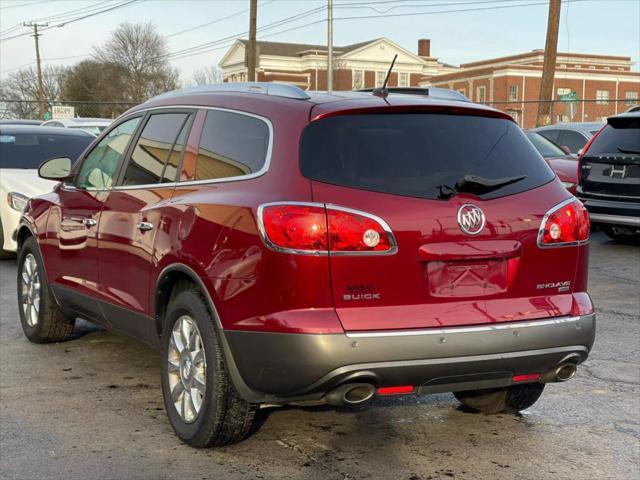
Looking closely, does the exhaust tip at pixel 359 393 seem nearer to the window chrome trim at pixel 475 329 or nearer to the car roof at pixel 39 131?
the window chrome trim at pixel 475 329

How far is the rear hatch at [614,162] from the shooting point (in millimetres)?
11320

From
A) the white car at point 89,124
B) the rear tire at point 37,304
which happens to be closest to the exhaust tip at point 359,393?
the rear tire at point 37,304

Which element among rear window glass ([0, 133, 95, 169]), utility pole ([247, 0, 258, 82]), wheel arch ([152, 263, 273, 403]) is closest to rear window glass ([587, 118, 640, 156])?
rear window glass ([0, 133, 95, 169])

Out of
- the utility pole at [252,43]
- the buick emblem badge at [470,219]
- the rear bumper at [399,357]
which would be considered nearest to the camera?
the rear bumper at [399,357]

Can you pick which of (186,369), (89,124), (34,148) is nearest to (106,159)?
(186,369)

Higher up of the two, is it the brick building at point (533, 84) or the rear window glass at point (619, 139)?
the rear window glass at point (619, 139)

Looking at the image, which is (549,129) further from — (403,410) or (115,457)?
(115,457)

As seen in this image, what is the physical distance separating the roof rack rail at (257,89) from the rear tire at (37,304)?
6.30 feet

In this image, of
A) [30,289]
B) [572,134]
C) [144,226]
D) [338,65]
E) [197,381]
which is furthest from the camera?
[338,65]

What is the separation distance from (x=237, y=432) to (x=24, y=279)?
3.22 metres

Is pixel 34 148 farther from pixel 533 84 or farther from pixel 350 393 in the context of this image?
pixel 533 84

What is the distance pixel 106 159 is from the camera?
231 inches

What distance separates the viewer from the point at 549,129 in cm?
1686

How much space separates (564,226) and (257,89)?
66.4 inches
